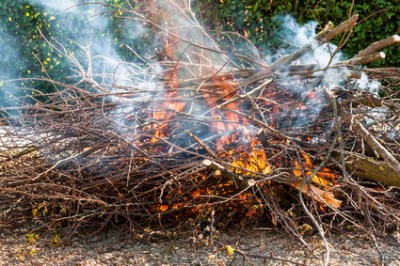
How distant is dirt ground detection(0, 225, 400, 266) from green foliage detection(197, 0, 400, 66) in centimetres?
362

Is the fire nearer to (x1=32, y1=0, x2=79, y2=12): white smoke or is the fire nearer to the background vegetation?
the background vegetation

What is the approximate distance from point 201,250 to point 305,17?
4181 mm

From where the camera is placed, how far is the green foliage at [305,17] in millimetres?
7023

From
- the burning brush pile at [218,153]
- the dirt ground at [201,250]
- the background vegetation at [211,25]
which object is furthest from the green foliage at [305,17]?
the dirt ground at [201,250]

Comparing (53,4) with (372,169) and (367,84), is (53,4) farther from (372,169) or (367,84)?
(372,169)

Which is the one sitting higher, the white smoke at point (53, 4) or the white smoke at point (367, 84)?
the white smoke at point (53, 4)

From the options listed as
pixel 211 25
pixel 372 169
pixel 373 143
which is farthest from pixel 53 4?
pixel 373 143

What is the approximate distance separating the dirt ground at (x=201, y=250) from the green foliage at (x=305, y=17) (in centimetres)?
362

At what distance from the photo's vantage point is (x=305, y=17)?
7148 mm

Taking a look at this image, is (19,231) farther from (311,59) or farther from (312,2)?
(312,2)

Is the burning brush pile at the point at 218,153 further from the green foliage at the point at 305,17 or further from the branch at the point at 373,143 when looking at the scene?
the green foliage at the point at 305,17

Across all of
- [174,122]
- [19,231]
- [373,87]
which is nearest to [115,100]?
[174,122]

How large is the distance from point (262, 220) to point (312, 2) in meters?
3.74

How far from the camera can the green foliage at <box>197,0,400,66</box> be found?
23.0ft
